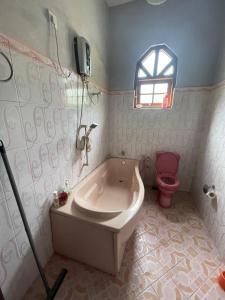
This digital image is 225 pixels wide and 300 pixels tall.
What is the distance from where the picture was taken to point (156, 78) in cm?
220

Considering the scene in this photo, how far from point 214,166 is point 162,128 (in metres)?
0.96

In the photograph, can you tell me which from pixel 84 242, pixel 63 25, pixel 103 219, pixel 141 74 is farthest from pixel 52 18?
pixel 84 242

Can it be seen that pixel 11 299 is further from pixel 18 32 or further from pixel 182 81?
pixel 182 81

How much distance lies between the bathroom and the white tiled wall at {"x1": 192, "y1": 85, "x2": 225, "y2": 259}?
0.02 m

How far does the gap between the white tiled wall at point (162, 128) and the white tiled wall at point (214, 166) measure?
0.53ft

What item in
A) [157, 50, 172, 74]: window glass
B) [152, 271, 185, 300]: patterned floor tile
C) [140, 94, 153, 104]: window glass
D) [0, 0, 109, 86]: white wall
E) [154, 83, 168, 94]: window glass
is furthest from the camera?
[140, 94, 153, 104]: window glass

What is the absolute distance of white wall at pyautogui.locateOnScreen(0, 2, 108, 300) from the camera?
2.75ft

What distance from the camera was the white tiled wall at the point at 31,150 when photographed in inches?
33.1

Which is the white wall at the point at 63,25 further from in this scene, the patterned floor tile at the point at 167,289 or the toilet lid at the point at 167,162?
the patterned floor tile at the point at 167,289

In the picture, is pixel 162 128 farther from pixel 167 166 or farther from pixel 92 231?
pixel 92 231

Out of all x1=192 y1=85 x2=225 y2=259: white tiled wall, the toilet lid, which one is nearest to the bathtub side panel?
x1=192 y1=85 x2=225 y2=259: white tiled wall

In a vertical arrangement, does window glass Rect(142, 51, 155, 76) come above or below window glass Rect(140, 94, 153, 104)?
above

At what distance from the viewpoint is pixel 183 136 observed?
224 cm

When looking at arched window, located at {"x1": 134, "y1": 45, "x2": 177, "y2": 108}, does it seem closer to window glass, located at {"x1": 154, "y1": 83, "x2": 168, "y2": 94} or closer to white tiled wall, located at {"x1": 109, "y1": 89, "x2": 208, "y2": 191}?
window glass, located at {"x1": 154, "y1": 83, "x2": 168, "y2": 94}
